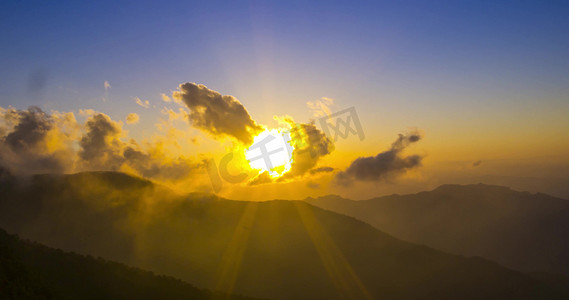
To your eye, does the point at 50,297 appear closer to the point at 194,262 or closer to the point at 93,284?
the point at 93,284

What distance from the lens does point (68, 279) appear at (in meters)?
57.9

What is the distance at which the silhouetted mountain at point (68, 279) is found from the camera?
43.0 m

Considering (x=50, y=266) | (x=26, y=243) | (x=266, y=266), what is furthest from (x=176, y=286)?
(x=266, y=266)

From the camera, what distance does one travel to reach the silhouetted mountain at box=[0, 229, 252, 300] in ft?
141

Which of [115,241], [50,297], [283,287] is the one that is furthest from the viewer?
[115,241]

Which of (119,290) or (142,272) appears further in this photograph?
(142,272)

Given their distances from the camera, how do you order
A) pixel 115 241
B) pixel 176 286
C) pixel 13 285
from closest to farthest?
pixel 13 285, pixel 176 286, pixel 115 241

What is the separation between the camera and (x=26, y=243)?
61.8m

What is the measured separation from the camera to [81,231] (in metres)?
198

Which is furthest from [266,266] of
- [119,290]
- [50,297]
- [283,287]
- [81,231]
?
[50,297]

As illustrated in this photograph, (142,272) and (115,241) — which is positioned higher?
(115,241)

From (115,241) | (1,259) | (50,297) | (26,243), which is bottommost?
(50,297)

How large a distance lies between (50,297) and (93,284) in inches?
720

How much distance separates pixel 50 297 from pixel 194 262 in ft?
490
